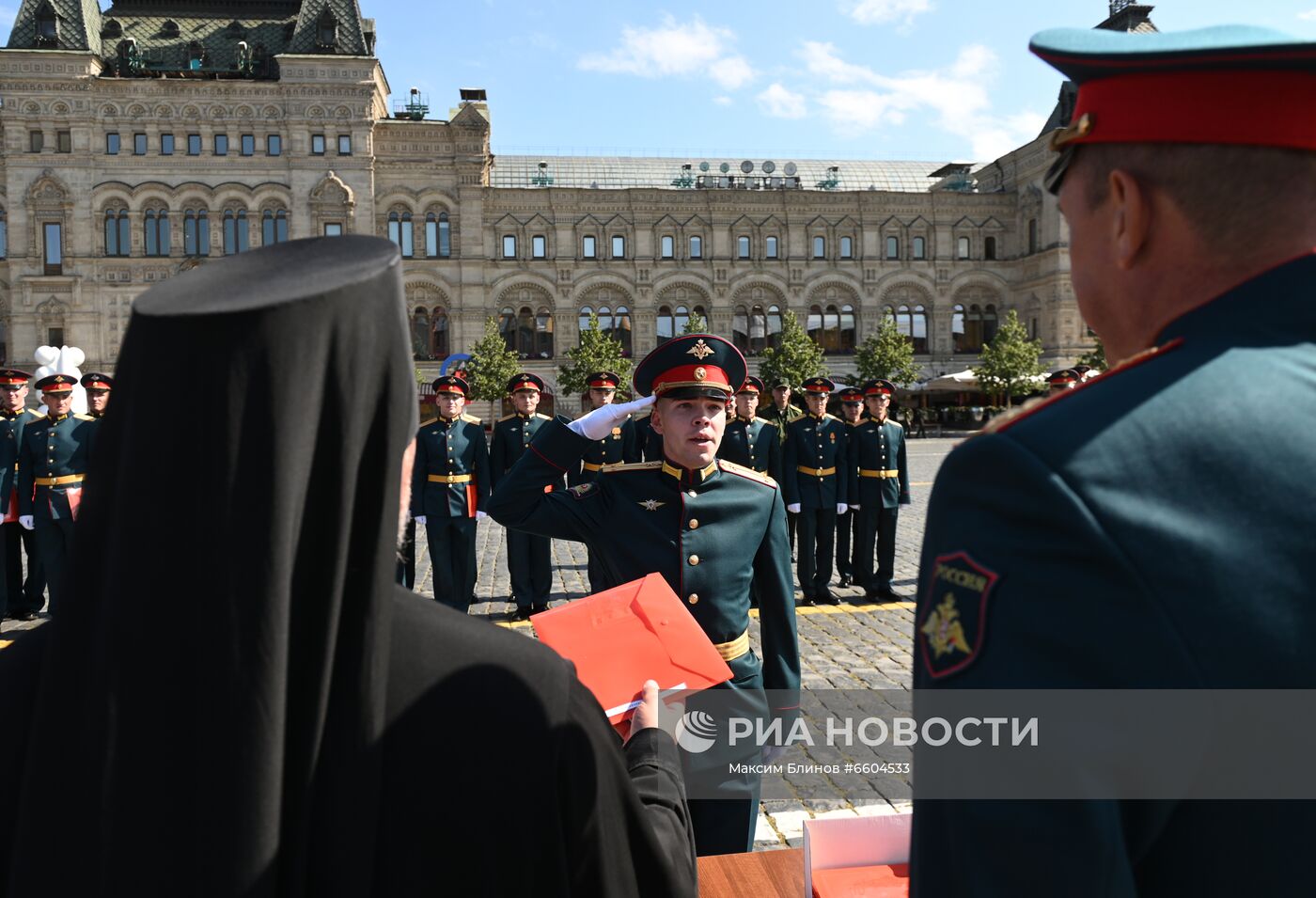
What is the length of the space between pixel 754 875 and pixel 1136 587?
1329 mm

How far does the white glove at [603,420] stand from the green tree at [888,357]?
131 ft

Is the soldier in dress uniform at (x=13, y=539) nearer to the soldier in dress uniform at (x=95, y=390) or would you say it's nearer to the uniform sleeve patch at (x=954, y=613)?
the soldier in dress uniform at (x=95, y=390)

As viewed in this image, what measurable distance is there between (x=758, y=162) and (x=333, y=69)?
2306 cm

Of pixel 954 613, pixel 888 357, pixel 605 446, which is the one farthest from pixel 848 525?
pixel 888 357

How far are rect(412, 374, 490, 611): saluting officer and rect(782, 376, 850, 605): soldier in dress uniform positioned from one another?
3.34 meters

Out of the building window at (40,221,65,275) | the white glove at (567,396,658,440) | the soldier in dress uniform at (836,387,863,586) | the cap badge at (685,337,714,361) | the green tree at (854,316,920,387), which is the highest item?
the building window at (40,221,65,275)

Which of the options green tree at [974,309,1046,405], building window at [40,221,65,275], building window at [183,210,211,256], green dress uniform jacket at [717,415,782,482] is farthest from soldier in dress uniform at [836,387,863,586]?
building window at [40,221,65,275]

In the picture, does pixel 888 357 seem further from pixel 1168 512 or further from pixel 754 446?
pixel 1168 512

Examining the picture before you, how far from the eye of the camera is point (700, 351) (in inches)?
140

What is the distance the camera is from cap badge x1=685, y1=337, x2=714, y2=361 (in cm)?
355

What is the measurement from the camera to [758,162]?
5275cm

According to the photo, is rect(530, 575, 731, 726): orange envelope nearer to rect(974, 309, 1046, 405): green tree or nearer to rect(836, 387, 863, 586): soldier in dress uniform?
rect(836, 387, 863, 586): soldier in dress uniform

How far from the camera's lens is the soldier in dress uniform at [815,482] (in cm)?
965

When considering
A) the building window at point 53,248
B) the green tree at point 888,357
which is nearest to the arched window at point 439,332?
the building window at point 53,248
